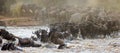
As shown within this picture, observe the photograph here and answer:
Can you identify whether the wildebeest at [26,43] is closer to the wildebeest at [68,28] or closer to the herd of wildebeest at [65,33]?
the herd of wildebeest at [65,33]

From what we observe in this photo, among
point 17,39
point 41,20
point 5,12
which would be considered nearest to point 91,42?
point 17,39

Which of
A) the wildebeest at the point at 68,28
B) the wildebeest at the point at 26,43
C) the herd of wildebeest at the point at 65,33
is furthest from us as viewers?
the wildebeest at the point at 68,28

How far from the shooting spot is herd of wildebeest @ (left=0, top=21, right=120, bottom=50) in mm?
11771

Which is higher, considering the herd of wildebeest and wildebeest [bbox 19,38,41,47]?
the herd of wildebeest

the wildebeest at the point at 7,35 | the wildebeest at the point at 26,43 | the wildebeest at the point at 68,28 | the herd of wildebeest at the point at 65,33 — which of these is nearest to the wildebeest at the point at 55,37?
the herd of wildebeest at the point at 65,33

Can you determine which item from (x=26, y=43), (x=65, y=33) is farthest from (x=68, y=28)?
(x=26, y=43)

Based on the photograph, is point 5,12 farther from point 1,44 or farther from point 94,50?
point 94,50

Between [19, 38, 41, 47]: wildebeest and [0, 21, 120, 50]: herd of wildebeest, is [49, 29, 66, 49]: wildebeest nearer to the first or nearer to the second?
[0, 21, 120, 50]: herd of wildebeest

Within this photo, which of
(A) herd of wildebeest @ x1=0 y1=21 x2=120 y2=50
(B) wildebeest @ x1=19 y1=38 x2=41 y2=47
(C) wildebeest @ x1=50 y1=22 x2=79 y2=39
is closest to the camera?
(B) wildebeest @ x1=19 y1=38 x2=41 y2=47

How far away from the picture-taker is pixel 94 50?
10516 millimetres

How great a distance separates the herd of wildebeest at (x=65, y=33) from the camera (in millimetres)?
11771

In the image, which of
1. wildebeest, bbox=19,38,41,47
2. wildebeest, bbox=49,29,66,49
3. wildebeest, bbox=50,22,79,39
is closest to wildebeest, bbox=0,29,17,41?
wildebeest, bbox=19,38,41,47

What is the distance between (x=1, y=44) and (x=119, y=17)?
15.7ft

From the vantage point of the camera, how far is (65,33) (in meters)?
12.6
